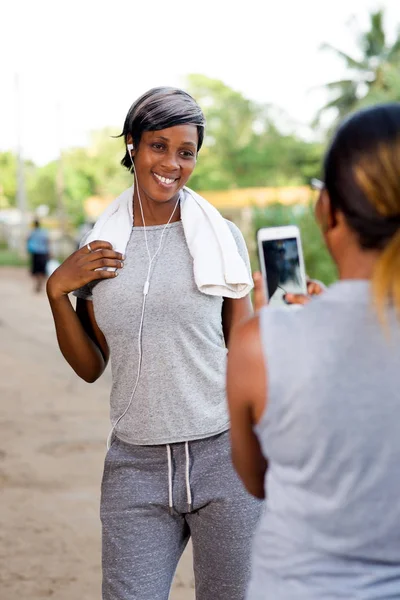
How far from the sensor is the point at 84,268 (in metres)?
2.42

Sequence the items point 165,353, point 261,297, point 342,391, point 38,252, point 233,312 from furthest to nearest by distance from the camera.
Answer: point 38,252, point 233,312, point 165,353, point 261,297, point 342,391

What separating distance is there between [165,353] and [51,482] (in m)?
4.04

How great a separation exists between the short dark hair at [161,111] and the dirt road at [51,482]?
2687 mm

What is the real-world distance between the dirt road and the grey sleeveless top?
3.07m

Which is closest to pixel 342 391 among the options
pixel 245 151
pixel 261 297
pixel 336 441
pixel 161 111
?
pixel 336 441

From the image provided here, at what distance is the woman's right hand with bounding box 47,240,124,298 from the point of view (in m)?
2.40

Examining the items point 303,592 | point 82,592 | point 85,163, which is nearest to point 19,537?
point 82,592

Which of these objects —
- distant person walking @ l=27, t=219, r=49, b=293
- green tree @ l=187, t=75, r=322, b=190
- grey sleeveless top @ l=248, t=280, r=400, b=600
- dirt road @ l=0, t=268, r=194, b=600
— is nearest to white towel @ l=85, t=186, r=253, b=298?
grey sleeveless top @ l=248, t=280, r=400, b=600

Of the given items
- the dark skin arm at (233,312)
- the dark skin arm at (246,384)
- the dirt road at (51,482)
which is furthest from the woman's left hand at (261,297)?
the dirt road at (51,482)

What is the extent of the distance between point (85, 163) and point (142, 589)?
74.5 meters

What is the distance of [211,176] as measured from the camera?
49375mm

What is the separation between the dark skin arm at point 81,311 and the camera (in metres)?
2.40

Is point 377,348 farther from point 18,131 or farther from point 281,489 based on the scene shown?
point 18,131

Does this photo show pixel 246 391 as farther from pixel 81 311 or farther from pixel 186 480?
pixel 81 311
